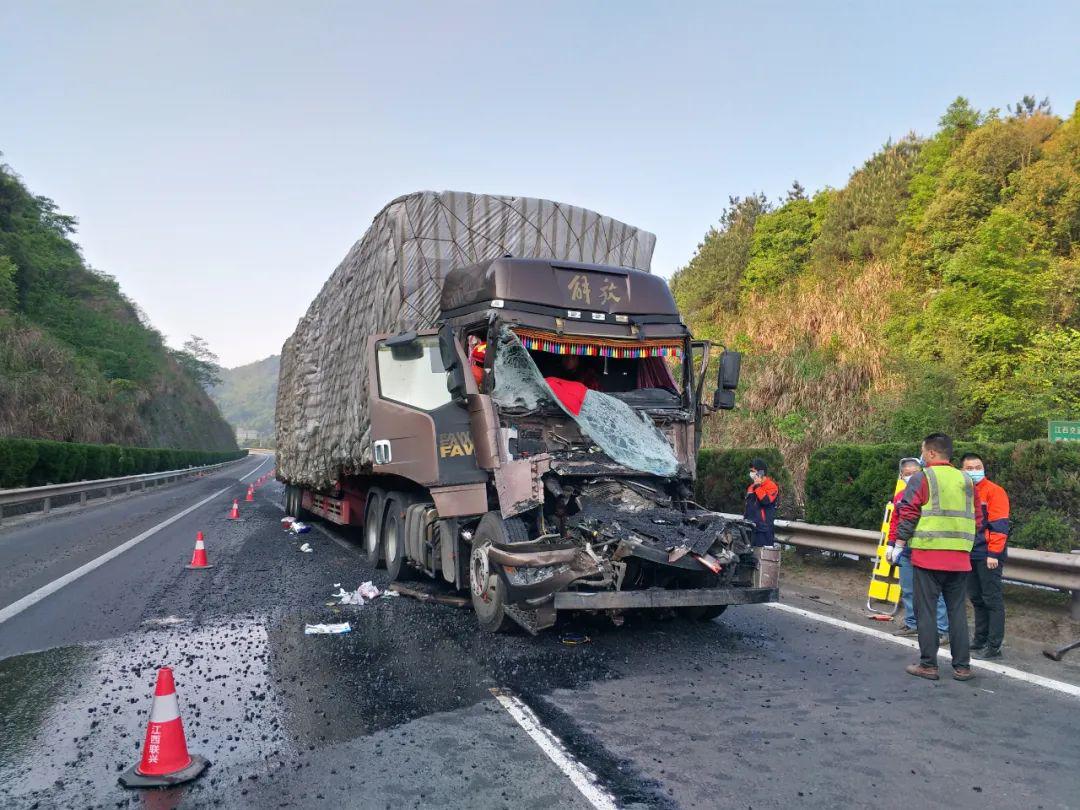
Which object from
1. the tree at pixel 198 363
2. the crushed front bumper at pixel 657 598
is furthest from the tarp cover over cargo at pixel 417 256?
the tree at pixel 198 363

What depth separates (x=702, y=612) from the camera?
6734mm

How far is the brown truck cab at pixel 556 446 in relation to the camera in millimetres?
5648

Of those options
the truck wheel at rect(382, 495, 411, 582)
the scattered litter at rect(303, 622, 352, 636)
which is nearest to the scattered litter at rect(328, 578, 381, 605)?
the truck wheel at rect(382, 495, 411, 582)

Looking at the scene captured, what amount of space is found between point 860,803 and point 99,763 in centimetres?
359

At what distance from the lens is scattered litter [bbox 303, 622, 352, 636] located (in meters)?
6.26

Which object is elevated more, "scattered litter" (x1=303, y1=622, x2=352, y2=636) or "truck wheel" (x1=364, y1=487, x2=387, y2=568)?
"truck wheel" (x1=364, y1=487, x2=387, y2=568)

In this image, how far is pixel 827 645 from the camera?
6.06 metres

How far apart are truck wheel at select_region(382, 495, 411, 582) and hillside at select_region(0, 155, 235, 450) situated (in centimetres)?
2267

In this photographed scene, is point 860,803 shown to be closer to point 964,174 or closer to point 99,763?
point 99,763

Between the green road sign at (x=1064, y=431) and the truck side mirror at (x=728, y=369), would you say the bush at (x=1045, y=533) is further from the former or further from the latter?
the truck side mirror at (x=728, y=369)

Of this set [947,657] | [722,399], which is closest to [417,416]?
[722,399]

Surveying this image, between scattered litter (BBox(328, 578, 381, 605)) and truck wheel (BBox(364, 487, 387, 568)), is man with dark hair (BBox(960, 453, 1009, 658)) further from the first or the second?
truck wheel (BBox(364, 487, 387, 568))

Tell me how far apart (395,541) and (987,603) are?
5.92m

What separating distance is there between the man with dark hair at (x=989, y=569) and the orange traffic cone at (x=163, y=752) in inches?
220
